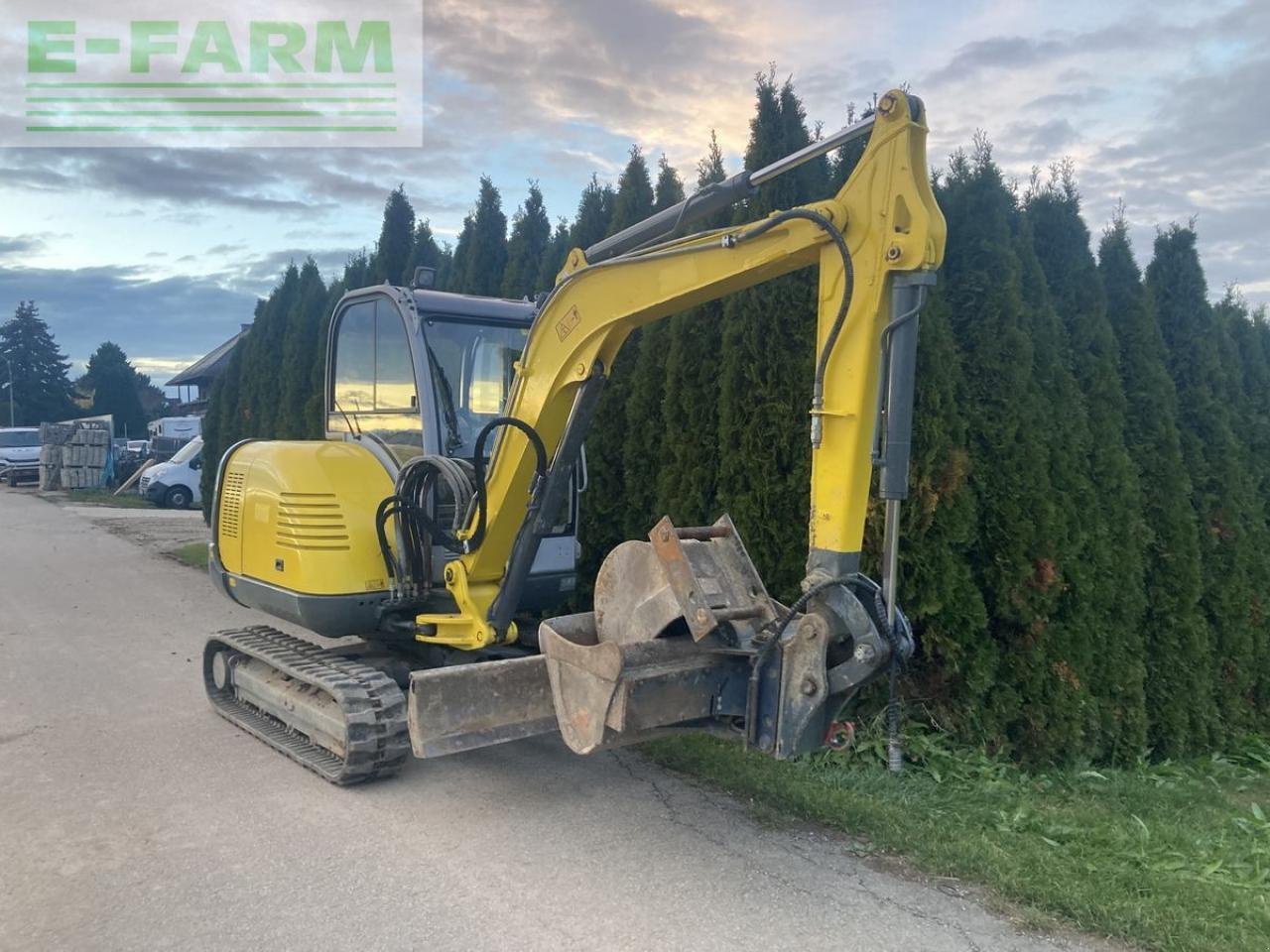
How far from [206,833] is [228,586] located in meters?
2.31

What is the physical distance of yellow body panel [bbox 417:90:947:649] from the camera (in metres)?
3.62

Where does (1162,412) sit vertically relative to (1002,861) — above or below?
above

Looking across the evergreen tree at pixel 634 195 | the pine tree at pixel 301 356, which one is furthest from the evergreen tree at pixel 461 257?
the evergreen tree at pixel 634 195

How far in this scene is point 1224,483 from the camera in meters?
7.43

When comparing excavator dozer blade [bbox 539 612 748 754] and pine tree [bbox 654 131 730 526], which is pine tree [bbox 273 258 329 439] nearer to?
pine tree [bbox 654 131 730 526]

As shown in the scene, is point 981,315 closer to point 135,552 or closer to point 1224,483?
point 1224,483

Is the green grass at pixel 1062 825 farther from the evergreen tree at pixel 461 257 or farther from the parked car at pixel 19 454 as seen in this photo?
the parked car at pixel 19 454

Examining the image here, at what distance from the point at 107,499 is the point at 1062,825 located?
85.2 feet

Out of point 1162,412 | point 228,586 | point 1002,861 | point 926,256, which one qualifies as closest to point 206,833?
point 228,586

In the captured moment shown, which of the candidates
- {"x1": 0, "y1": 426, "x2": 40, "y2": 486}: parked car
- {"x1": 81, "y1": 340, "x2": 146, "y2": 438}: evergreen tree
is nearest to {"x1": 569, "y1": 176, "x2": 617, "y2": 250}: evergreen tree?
{"x1": 0, "y1": 426, "x2": 40, "y2": 486}: parked car

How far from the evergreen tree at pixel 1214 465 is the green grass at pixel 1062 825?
1186mm

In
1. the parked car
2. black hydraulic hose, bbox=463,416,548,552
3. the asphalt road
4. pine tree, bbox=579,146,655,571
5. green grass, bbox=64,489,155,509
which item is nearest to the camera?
the asphalt road

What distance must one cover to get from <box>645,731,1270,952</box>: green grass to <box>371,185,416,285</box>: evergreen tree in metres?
9.56

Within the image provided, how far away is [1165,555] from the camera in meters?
6.82
